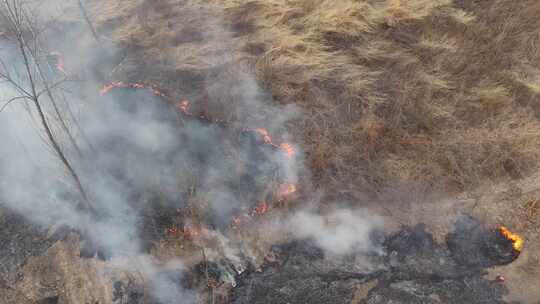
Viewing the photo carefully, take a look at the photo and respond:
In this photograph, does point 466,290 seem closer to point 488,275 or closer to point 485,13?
point 488,275

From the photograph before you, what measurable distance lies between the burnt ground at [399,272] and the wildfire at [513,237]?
0.25 feet

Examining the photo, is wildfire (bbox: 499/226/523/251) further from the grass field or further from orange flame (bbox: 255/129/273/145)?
orange flame (bbox: 255/129/273/145)

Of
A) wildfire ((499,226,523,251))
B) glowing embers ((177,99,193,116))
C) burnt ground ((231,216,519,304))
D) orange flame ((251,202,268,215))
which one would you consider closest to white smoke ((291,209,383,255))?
burnt ground ((231,216,519,304))

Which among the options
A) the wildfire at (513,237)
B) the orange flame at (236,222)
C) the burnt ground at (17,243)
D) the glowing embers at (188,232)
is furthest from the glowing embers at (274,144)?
the burnt ground at (17,243)

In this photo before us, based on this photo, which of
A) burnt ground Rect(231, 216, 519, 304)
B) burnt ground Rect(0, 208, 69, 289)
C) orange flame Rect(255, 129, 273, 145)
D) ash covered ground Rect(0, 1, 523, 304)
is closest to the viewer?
burnt ground Rect(231, 216, 519, 304)

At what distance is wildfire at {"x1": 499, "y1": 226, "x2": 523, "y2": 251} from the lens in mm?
5353

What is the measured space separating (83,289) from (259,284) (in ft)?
7.36

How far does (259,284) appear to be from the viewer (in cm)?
507

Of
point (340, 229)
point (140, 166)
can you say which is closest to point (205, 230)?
point (140, 166)

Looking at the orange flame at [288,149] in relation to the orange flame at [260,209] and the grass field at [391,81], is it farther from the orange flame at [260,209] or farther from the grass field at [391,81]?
the orange flame at [260,209]

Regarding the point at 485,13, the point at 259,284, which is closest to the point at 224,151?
the point at 259,284

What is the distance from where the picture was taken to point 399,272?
16.8 feet

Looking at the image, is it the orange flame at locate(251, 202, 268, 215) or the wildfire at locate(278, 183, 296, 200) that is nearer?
the orange flame at locate(251, 202, 268, 215)

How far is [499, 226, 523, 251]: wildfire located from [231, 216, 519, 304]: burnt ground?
76 mm
